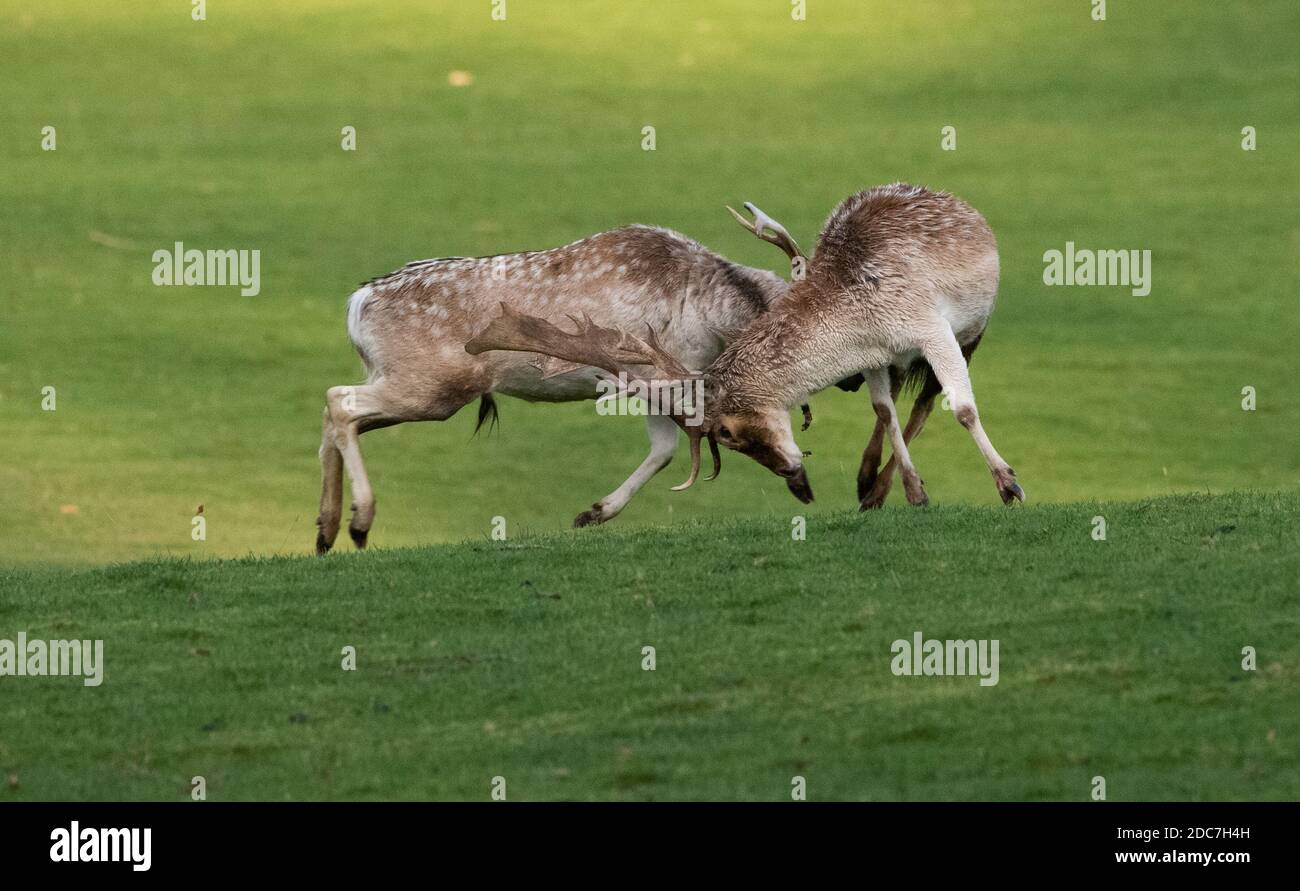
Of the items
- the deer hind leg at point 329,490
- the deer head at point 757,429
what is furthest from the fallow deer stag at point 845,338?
the deer hind leg at point 329,490

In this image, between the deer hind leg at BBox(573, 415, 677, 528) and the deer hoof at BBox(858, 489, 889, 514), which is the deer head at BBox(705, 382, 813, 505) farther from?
the deer hind leg at BBox(573, 415, 677, 528)

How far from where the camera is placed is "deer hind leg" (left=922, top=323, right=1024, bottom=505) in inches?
494

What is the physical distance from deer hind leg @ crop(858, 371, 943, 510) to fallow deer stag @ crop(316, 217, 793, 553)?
1122 mm

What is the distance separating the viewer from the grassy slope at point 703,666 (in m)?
8.42

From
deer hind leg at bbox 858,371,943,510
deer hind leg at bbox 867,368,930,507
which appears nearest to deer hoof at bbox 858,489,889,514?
deer hind leg at bbox 858,371,943,510

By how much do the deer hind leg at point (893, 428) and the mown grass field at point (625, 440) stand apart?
63 centimetres

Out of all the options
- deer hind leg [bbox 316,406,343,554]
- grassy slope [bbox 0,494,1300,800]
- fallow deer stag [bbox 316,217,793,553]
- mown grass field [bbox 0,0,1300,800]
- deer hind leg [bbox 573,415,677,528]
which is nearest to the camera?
grassy slope [bbox 0,494,1300,800]

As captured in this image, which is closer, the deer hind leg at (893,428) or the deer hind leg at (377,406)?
the deer hind leg at (893,428)

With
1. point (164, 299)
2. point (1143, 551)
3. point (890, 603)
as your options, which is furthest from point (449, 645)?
point (164, 299)

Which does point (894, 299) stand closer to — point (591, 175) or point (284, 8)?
point (591, 175)

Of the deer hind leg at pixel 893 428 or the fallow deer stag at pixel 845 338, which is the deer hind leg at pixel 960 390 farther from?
the deer hind leg at pixel 893 428

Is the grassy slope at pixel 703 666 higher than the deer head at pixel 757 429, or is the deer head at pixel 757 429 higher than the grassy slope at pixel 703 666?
the deer head at pixel 757 429

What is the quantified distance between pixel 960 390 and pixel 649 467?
245cm

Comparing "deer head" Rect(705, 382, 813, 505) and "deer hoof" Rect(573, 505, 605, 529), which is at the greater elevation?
"deer head" Rect(705, 382, 813, 505)
